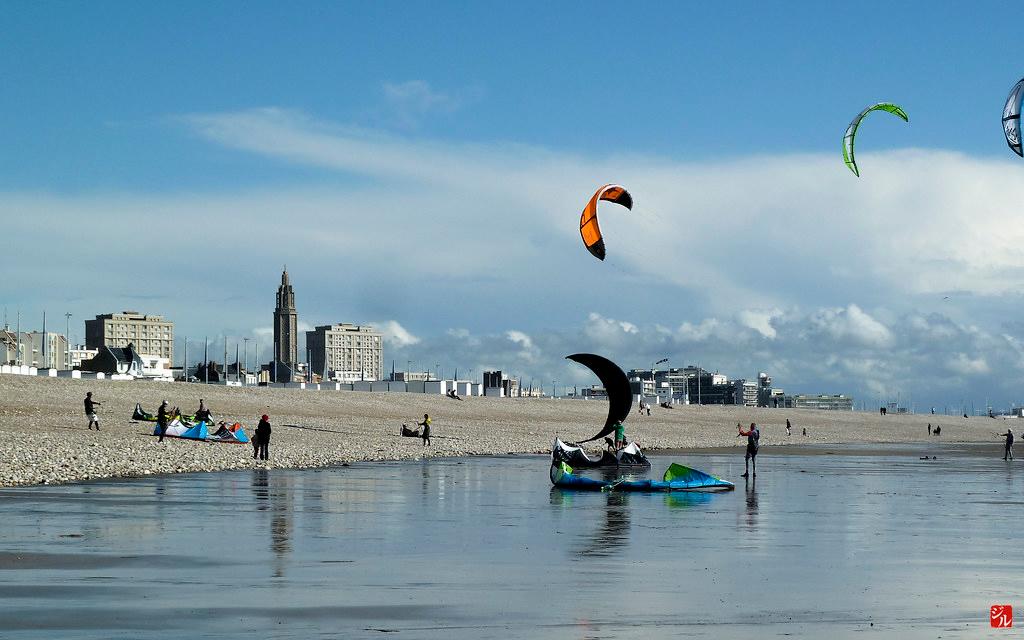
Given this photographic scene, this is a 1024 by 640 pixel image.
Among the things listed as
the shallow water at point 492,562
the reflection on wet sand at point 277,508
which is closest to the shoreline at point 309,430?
the reflection on wet sand at point 277,508

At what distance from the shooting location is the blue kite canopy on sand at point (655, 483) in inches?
1067

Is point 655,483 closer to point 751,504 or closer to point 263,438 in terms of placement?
point 751,504

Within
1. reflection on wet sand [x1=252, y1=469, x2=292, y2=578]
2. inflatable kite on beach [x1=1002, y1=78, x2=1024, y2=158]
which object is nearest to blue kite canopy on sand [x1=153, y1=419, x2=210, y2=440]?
reflection on wet sand [x1=252, y1=469, x2=292, y2=578]

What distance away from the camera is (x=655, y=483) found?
27234mm

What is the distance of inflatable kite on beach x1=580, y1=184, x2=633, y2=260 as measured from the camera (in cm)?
3859

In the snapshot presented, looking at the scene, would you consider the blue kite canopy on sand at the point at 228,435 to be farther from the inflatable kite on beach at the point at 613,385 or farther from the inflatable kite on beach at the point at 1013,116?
the inflatable kite on beach at the point at 1013,116

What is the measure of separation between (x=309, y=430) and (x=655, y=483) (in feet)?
95.5

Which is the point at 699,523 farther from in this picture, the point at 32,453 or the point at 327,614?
the point at 32,453

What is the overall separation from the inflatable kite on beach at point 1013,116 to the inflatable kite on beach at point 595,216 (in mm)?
14665

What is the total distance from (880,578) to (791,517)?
7791 mm

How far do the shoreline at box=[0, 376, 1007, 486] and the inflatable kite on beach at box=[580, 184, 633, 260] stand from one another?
9462 millimetres

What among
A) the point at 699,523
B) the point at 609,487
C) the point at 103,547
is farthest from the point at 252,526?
the point at 609,487

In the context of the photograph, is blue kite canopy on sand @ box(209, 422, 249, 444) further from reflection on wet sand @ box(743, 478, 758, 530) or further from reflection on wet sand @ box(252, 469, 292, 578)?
reflection on wet sand @ box(743, 478, 758, 530)

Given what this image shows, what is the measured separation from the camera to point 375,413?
7369 centimetres
